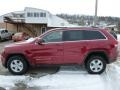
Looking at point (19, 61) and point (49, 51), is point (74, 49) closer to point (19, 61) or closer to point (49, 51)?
point (49, 51)

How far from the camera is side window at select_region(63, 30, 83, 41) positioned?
35.9ft

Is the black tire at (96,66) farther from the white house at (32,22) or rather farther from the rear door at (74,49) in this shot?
the white house at (32,22)

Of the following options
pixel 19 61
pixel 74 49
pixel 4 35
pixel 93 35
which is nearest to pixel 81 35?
pixel 93 35

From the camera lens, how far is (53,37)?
10992mm

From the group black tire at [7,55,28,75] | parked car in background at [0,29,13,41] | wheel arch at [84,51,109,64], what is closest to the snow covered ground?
black tire at [7,55,28,75]

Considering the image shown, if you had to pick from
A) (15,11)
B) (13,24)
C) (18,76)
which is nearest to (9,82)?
(18,76)

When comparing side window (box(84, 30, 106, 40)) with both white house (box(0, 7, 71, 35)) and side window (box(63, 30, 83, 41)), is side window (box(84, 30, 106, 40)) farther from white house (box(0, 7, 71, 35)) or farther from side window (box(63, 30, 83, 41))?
white house (box(0, 7, 71, 35))

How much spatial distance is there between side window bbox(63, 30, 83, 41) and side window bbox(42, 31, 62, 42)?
0.19 m

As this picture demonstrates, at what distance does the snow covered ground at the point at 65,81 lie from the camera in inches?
354

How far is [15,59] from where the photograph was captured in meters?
10.9

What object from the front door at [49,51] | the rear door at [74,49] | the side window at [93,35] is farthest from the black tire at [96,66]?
the front door at [49,51]

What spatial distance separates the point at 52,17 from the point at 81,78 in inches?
1839

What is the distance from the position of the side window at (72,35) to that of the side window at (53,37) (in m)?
0.19

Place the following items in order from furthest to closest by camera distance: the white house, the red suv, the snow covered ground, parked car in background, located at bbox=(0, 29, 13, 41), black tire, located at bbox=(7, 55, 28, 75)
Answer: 1. the white house
2. parked car in background, located at bbox=(0, 29, 13, 41)
3. black tire, located at bbox=(7, 55, 28, 75)
4. the red suv
5. the snow covered ground
